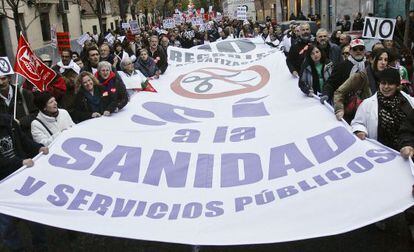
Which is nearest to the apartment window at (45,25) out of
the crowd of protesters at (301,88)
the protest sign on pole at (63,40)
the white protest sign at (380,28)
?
the protest sign on pole at (63,40)

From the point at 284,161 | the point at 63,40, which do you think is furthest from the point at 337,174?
the point at 63,40

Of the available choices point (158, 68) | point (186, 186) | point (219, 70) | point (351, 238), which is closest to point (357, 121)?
point (351, 238)

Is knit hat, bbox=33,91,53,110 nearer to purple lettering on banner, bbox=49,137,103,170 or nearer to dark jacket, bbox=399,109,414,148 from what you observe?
purple lettering on banner, bbox=49,137,103,170

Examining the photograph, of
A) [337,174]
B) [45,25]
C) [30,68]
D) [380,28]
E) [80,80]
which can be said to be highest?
[45,25]

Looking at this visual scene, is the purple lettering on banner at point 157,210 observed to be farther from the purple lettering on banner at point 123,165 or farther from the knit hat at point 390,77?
the knit hat at point 390,77

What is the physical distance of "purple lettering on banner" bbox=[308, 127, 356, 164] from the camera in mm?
4254

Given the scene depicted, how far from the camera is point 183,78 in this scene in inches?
301

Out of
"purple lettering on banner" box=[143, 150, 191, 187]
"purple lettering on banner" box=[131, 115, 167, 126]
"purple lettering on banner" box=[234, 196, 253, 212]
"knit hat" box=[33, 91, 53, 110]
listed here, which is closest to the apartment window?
"purple lettering on banner" box=[131, 115, 167, 126]

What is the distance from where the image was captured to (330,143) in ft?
14.5

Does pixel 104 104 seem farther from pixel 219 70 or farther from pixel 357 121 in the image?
pixel 357 121

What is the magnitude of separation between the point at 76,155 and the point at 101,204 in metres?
0.88

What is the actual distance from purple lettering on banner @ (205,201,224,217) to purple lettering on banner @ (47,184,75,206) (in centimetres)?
126

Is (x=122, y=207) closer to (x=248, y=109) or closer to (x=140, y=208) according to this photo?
(x=140, y=208)

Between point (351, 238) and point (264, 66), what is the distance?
3.34m
